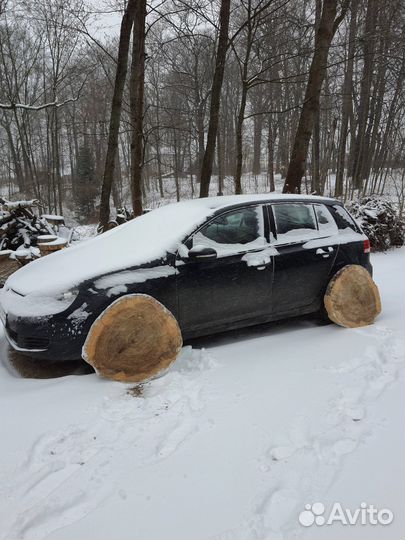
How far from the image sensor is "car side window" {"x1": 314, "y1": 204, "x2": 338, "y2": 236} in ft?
14.9

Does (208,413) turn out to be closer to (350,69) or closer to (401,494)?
(401,494)

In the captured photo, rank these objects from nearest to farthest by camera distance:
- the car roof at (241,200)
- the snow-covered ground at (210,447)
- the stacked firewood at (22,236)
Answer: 1. the snow-covered ground at (210,447)
2. the car roof at (241,200)
3. the stacked firewood at (22,236)

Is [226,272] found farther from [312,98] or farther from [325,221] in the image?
[312,98]

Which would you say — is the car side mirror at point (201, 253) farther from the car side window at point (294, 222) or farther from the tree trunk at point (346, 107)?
the tree trunk at point (346, 107)

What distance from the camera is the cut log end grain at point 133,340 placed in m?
3.36

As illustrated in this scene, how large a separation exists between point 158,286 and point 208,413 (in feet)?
4.11

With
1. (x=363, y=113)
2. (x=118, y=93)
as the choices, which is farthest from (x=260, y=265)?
(x=363, y=113)

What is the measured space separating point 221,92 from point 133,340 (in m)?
25.0

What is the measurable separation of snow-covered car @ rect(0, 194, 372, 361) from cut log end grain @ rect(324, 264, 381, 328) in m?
0.11

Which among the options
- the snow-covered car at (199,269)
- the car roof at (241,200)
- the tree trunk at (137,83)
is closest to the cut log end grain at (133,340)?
the snow-covered car at (199,269)

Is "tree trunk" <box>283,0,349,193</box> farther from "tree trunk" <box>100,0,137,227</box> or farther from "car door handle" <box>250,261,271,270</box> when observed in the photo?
"car door handle" <box>250,261,271,270</box>

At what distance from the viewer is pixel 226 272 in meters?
3.88

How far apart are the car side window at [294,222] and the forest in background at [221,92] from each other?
5.74m

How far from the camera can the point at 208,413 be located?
2895 mm
